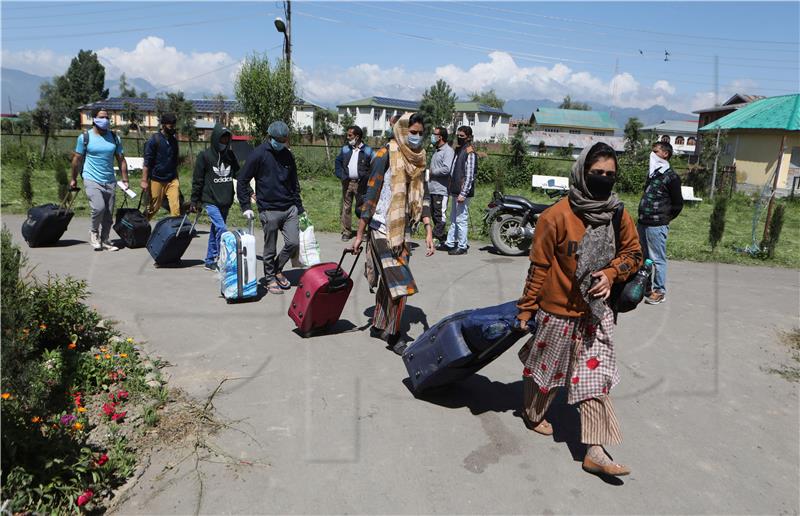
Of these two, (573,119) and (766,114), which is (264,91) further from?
(573,119)

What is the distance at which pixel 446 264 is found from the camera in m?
8.94

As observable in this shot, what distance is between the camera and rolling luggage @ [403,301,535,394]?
3812 millimetres

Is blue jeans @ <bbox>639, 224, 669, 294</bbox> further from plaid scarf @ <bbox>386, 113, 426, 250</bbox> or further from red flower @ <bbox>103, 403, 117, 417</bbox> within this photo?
red flower @ <bbox>103, 403, 117, 417</bbox>

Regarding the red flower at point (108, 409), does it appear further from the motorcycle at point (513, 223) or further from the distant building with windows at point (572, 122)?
the distant building with windows at point (572, 122)

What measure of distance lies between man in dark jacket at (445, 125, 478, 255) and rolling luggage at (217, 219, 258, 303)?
400cm

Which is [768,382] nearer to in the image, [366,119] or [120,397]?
[120,397]

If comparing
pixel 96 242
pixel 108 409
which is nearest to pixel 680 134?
pixel 96 242

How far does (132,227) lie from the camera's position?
8898 mm

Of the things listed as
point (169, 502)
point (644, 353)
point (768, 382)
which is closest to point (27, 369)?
point (169, 502)

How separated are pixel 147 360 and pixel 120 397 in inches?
29.4

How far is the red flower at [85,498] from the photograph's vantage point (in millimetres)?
2965

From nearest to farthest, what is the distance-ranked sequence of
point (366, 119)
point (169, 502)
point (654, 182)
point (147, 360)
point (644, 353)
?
point (169, 502), point (147, 360), point (644, 353), point (654, 182), point (366, 119)

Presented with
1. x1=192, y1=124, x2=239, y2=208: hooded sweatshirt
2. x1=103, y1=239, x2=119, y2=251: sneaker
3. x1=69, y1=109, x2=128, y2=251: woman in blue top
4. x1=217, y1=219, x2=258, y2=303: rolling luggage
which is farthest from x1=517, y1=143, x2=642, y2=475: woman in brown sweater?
x1=103, y1=239, x2=119, y2=251: sneaker

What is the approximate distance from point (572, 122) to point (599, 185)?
301 feet
